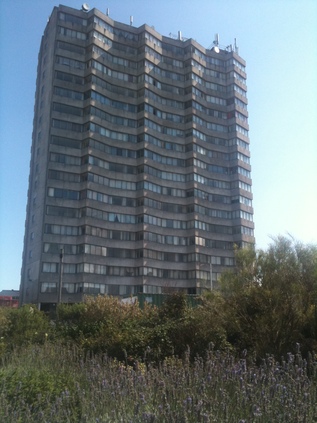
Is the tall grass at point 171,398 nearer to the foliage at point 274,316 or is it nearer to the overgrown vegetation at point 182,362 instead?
the overgrown vegetation at point 182,362

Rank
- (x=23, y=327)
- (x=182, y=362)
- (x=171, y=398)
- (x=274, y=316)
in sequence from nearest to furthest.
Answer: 1. (x=171, y=398)
2. (x=182, y=362)
3. (x=274, y=316)
4. (x=23, y=327)

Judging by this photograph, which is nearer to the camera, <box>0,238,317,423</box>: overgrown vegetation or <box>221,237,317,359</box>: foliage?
<box>0,238,317,423</box>: overgrown vegetation

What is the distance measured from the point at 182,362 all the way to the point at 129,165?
2570 inches

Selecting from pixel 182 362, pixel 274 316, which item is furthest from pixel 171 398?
pixel 274 316

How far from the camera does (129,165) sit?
7375cm

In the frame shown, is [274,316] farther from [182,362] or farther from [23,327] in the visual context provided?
[23,327]

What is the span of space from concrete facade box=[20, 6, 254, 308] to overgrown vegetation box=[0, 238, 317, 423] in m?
43.5

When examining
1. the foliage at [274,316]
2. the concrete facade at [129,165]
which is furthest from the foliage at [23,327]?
the concrete facade at [129,165]

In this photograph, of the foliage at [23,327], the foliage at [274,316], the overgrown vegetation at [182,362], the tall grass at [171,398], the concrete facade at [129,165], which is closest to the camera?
the tall grass at [171,398]

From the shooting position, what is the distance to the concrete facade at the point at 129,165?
64.6 metres

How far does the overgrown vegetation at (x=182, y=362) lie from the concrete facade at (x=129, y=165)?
43.5m

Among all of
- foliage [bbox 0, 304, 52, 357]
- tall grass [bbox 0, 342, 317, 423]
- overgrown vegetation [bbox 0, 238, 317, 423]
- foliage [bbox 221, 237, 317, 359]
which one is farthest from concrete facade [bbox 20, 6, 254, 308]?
tall grass [bbox 0, 342, 317, 423]

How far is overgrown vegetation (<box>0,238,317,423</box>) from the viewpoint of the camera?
523 centimetres

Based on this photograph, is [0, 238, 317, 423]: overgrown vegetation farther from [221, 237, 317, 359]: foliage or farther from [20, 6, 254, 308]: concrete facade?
[20, 6, 254, 308]: concrete facade
